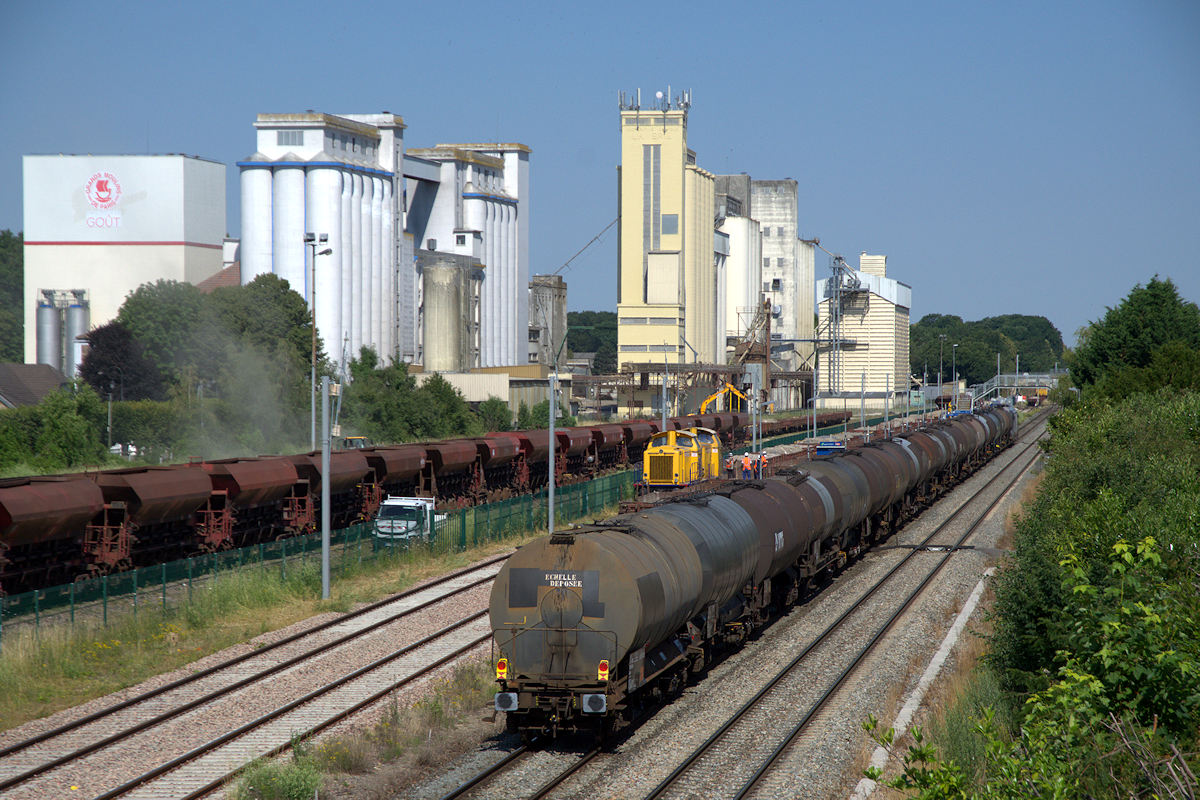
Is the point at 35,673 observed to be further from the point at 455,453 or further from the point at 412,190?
the point at 412,190

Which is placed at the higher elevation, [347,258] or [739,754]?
[347,258]

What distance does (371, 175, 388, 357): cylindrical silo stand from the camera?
334 feet

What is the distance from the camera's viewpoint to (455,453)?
4650 centimetres

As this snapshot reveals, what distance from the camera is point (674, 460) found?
4356 centimetres

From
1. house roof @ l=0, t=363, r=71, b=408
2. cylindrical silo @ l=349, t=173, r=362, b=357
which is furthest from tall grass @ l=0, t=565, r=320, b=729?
cylindrical silo @ l=349, t=173, r=362, b=357

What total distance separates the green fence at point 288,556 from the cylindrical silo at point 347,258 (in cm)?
5251

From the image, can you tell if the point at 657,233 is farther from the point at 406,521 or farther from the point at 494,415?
the point at 406,521

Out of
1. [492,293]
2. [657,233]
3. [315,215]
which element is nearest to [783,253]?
[657,233]

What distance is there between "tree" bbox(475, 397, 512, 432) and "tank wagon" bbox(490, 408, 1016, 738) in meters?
65.7

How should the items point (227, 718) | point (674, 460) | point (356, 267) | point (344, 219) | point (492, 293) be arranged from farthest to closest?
point (492, 293) < point (356, 267) < point (344, 219) < point (674, 460) < point (227, 718)

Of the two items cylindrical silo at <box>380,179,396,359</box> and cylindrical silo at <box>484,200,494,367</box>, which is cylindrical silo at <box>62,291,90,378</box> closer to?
cylindrical silo at <box>380,179,396,359</box>

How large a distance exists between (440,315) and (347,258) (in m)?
16.7

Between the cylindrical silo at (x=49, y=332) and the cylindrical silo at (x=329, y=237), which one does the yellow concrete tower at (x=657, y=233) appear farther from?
the cylindrical silo at (x=49, y=332)

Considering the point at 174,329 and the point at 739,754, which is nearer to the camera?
the point at 739,754
